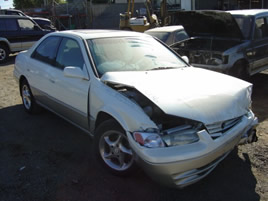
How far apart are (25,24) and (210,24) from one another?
28.4 feet

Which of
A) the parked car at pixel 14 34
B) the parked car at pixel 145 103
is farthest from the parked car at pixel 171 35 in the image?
the parked car at pixel 14 34

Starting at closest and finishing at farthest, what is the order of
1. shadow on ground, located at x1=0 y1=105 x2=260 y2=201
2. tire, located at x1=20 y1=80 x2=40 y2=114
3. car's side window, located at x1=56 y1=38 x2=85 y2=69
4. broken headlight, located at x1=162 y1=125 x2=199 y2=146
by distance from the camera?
1. broken headlight, located at x1=162 y1=125 x2=199 y2=146
2. shadow on ground, located at x1=0 y1=105 x2=260 y2=201
3. car's side window, located at x1=56 y1=38 x2=85 y2=69
4. tire, located at x1=20 y1=80 x2=40 y2=114

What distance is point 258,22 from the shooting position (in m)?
6.78

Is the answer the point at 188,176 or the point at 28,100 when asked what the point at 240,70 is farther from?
the point at 28,100

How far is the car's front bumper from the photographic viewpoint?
100.0 inches

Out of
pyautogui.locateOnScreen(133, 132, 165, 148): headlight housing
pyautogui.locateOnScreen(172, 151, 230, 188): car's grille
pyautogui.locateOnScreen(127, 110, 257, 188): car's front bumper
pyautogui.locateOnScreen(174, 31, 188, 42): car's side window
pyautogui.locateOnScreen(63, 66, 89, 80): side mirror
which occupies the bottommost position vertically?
pyautogui.locateOnScreen(172, 151, 230, 188): car's grille

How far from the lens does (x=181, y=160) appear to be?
2537mm

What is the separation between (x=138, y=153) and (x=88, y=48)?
5.54 ft

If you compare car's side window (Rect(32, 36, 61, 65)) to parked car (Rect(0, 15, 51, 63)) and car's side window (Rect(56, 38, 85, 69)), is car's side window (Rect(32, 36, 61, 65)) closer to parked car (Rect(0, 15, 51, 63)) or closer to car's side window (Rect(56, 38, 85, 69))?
car's side window (Rect(56, 38, 85, 69))

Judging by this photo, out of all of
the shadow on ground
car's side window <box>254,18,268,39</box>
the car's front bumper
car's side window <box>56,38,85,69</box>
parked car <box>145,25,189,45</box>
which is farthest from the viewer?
parked car <box>145,25,189,45</box>

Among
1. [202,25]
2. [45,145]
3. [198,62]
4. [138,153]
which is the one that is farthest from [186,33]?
[138,153]

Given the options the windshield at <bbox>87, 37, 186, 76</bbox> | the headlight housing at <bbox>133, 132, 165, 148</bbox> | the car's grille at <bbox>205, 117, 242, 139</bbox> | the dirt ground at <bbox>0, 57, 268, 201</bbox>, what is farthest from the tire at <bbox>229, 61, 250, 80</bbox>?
the headlight housing at <bbox>133, 132, 165, 148</bbox>

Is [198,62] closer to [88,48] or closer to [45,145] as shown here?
[88,48]

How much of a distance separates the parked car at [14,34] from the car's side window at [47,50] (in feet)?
24.7
